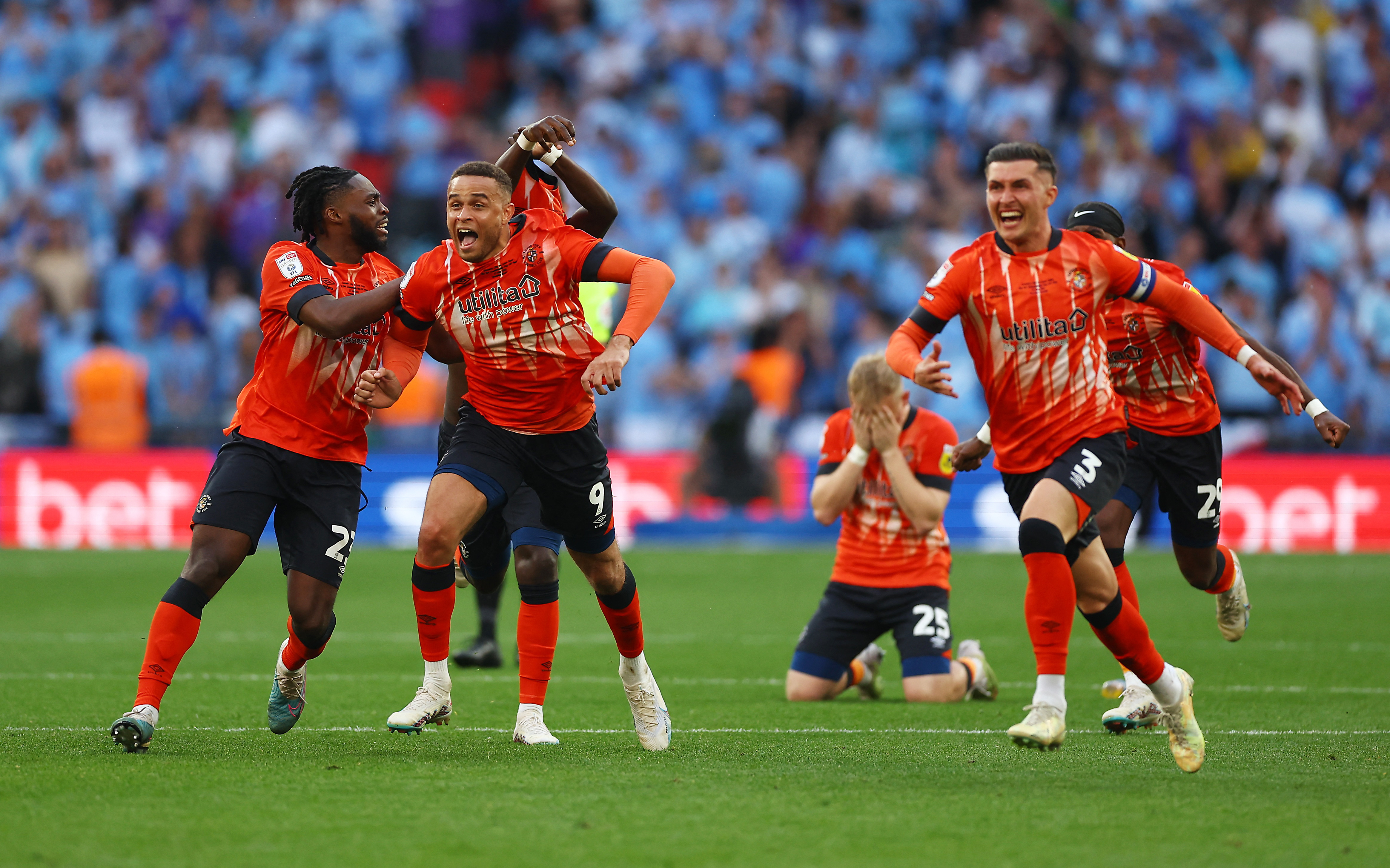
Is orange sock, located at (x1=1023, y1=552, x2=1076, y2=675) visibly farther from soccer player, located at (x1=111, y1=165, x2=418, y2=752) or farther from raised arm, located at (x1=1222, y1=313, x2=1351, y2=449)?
soccer player, located at (x1=111, y1=165, x2=418, y2=752)

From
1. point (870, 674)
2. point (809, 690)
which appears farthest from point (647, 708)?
point (870, 674)

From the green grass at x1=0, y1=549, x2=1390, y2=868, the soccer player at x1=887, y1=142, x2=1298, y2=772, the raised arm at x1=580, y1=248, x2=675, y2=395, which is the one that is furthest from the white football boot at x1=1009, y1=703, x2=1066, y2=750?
the raised arm at x1=580, y1=248, x2=675, y2=395

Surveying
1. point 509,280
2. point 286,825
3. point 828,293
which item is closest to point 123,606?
point 509,280

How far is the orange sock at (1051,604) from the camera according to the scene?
5746 millimetres

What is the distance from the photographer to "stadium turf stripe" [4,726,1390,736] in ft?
22.1

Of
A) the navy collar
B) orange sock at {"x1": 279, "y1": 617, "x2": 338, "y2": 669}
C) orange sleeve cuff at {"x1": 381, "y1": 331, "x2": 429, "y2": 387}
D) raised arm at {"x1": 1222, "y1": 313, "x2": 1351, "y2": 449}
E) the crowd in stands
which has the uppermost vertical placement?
the crowd in stands

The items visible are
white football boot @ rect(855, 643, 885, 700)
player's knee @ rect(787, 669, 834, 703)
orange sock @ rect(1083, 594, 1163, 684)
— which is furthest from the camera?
white football boot @ rect(855, 643, 885, 700)

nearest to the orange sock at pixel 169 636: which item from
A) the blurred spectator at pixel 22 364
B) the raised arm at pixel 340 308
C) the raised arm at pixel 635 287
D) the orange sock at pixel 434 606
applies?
the orange sock at pixel 434 606

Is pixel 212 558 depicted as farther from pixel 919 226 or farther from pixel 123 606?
pixel 919 226

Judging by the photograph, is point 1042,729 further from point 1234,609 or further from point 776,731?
point 1234,609

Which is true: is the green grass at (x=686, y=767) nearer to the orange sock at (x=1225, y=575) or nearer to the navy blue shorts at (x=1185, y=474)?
the orange sock at (x=1225, y=575)

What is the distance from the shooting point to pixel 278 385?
655 centimetres

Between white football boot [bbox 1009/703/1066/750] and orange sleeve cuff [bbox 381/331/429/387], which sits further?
orange sleeve cuff [bbox 381/331/429/387]

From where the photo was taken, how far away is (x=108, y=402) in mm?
17969
